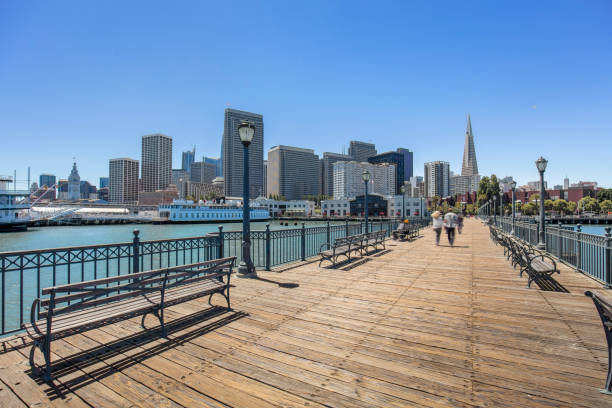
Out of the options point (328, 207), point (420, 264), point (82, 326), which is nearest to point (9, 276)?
point (82, 326)

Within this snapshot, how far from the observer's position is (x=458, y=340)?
4105mm

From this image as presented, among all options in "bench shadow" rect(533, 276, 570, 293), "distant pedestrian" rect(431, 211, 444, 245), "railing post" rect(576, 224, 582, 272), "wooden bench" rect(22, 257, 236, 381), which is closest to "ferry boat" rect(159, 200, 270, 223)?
"distant pedestrian" rect(431, 211, 444, 245)

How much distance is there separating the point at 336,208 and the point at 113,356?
13986cm

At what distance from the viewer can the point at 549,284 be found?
295 inches

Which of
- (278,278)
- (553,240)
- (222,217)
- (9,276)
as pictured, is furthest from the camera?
(222,217)

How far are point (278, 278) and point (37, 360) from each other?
5.10 m

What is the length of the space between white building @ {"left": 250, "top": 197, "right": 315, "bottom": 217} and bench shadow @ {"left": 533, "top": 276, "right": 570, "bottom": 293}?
140247mm

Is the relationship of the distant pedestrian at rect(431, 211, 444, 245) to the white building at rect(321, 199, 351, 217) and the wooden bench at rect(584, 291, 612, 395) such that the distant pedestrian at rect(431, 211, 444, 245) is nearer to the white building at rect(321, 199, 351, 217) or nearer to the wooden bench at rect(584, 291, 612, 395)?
the wooden bench at rect(584, 291, 612, 395)

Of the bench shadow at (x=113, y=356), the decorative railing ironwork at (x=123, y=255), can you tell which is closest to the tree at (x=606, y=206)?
the decorative railing ironwork at (x=123, y=255)

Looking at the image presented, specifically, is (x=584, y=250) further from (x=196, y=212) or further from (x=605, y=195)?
(x=605, y=195)

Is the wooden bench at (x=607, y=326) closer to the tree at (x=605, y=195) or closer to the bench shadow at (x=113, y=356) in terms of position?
the bench shadow at (x=113, y=356)

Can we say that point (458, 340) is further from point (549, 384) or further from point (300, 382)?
point (300, 382)

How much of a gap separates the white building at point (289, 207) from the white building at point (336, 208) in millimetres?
8053

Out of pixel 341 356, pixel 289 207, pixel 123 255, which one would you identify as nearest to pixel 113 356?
pixel 341 356
